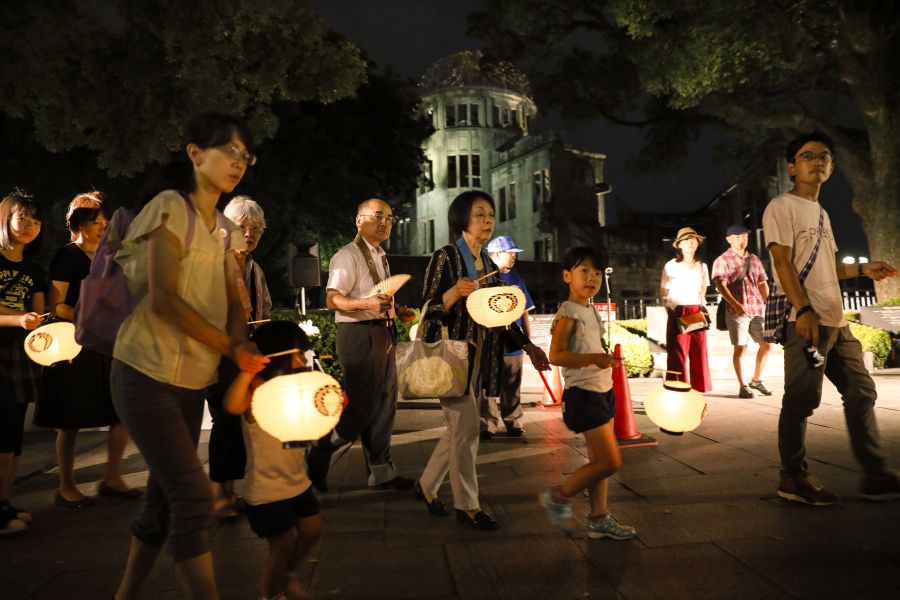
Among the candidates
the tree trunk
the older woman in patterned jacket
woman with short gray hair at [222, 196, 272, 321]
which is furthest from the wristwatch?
the tree trunk

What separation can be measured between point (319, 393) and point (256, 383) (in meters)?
0.26

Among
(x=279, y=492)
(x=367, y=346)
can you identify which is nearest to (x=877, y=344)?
(x=367, y=346)

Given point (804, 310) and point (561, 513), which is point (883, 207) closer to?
point (804, 310)

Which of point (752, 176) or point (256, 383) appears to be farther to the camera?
point (752, 176)

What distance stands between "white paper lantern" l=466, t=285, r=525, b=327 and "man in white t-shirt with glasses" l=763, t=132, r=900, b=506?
5.52ft

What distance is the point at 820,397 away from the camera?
395 centimetres

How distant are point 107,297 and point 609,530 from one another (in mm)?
2670

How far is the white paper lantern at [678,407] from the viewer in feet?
13.0

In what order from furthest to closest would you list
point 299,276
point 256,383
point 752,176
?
point 752,176, point 299,276, point 256,383

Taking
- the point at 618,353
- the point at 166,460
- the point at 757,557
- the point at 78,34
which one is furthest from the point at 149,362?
the point at 78,34

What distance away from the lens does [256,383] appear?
7.91 ft

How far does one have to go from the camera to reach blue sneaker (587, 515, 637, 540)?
11.0 ft

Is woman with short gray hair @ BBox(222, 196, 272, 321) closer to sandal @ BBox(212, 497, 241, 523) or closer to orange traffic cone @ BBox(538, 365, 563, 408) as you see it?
sandal @ BBox(212, 497, 241, 523)

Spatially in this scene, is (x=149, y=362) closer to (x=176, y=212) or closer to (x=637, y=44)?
(x=176, y=212)
